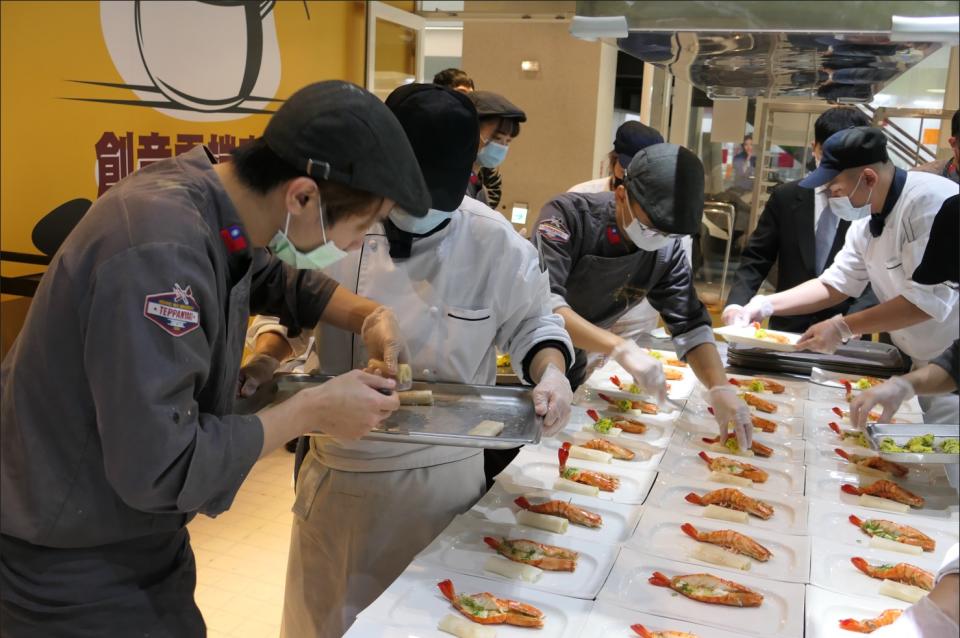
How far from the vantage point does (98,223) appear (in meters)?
1.20

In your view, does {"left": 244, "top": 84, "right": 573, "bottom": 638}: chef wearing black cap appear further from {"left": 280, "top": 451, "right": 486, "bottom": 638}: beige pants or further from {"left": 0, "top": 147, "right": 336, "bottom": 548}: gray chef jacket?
{"left": 0, "top": 147, "right": 336, "bottom": 548}: gray chef jacket

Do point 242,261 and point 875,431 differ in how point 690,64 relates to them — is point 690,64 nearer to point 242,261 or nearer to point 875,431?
point 875,431


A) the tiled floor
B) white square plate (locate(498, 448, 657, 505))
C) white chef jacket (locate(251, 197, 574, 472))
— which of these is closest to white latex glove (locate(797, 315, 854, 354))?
white square plate (locate(498, 448, 657, 505))

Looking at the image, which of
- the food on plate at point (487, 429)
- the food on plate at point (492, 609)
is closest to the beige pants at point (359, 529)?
the food on plate at point (487, 429)

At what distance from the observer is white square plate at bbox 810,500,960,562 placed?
1760 mm

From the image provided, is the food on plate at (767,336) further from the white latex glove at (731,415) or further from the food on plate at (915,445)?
the food on plate at (915,445)

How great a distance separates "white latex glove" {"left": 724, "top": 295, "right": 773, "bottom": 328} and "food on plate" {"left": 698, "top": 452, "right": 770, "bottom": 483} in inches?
49.3

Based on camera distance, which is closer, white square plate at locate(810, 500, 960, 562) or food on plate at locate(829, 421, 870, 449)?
white square plate at locate(810, 500, 960, 562)

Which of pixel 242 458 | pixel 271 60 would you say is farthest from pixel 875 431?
pixel 271 60

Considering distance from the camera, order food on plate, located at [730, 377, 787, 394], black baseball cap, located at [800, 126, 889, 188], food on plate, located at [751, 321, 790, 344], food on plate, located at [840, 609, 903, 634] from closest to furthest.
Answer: food on plate, located at [840, 609, 903, 634] → black baseball cap, located at [800, 126, 889, 188] → food on plate, located at [730, 377, 787, 394] → food on plate, located at [751, 321, 790, 344]

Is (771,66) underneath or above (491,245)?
above

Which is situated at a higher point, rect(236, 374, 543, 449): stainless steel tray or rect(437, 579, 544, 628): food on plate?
rect(236, 374, 543, 449): stainless steel tray

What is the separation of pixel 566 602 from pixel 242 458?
665mm

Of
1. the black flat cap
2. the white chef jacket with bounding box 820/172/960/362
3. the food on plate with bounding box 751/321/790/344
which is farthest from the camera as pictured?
the black flat cap
